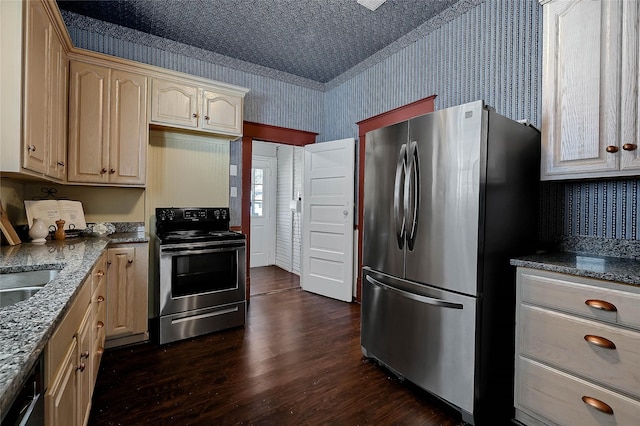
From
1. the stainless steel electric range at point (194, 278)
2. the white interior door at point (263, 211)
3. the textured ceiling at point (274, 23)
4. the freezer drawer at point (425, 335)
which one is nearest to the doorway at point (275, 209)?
the white interior door at point (263, 211)

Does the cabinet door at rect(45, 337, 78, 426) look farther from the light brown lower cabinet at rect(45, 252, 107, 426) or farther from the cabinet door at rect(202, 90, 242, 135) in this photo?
the cabinet door at rect(202, 90, 242, 135)

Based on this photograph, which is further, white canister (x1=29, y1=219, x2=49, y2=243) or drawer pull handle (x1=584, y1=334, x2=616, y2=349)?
white canister (x1=29, y1=219, x2=49, y2=243)

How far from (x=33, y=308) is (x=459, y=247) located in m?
1.79

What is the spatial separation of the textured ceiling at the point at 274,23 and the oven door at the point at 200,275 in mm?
2062

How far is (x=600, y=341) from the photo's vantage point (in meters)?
1.36

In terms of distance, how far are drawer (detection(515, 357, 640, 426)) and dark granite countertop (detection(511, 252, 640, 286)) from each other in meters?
0.49

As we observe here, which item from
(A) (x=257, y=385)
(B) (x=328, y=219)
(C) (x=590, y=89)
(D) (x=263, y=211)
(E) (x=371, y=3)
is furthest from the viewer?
(D) (x=263, y=211)

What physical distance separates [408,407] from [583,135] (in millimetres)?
1818

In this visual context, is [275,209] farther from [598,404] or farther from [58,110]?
[598,404]

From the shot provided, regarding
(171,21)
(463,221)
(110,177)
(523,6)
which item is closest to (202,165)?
(110,177)

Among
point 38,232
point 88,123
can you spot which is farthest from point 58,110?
point 38,232

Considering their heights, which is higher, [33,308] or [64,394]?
[33,308]

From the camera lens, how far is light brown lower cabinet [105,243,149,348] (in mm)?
2469

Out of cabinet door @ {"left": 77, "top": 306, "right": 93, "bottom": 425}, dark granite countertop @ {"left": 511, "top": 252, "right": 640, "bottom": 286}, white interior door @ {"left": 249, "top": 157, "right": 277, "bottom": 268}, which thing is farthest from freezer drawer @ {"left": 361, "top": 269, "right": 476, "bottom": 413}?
white interior door @ {"left": 249, "top": 157, "right": 277, "bottom": 268}
